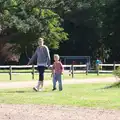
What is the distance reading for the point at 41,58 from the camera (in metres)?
18.2

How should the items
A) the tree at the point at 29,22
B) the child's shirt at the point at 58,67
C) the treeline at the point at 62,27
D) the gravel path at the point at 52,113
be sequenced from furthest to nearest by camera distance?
1. the treeline at the point at 62,27
2. the tree at the point at 29,22
3. the child's shirt at the point at 58,67
4. the gravel path at the point at 52,113

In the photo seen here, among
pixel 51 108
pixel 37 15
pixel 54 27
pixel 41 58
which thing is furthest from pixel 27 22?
pixel 51 108

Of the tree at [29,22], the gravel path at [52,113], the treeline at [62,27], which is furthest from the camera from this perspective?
the treeline at [62,27]

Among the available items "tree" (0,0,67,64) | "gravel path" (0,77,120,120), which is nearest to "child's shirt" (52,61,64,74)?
"gravel path" (0,77,120,120)

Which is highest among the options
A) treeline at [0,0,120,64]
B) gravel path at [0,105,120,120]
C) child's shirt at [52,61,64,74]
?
treeline at [0,0,120,64]

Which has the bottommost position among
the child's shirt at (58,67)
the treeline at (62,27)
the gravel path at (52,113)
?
the gravel path at (52,113)

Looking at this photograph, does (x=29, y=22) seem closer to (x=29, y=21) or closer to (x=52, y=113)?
(x=29, y=21)

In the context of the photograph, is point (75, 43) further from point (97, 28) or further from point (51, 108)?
point (51, 108)

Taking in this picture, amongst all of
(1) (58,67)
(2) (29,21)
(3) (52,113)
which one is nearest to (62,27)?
(2) (29,21)

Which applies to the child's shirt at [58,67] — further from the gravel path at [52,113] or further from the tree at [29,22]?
the tree at [29,22]

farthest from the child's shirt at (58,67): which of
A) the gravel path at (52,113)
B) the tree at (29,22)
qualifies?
the tree at (29,22)

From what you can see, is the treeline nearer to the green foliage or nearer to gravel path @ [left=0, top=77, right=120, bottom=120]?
the green foliage

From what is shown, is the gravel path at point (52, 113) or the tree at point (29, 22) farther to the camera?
the tree at point (29, 22)

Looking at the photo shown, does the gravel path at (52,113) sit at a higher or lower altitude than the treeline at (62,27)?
lower
